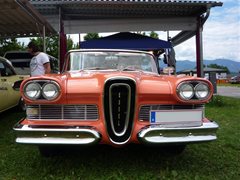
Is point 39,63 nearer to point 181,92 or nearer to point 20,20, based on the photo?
point 20,20

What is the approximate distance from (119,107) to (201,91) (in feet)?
2.96

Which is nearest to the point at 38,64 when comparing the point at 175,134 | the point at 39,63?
the point at 39,63

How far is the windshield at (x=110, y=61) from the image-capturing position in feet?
16.2

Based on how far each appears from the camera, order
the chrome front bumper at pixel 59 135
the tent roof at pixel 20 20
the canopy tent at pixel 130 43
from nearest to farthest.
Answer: the chrome front bumper at pixel 59 135 → the tent roof at pixel 20 20 → the canopy tent at pixel 130 43

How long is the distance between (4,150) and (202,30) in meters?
7.85

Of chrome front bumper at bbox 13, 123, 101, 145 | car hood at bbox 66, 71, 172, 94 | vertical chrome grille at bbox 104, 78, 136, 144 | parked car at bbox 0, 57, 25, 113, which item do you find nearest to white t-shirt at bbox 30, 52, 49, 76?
parked car at bbox 0, 57, 25, 113

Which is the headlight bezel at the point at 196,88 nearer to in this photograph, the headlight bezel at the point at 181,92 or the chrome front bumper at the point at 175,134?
the headlight bezel at the point at 181,92

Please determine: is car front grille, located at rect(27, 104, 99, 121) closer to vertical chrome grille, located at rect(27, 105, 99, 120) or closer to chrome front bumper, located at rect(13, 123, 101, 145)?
vertical chrome grille, located at rect(27, 105, 99, 120)

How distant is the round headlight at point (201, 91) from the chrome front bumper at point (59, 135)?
1129 millimetres

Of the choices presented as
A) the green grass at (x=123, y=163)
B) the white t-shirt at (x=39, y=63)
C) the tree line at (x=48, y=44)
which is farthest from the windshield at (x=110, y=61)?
the tree line at (x=48, y=44)

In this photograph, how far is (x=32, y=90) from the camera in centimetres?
362

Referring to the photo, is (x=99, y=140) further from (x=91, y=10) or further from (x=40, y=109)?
(x=91, y=10)

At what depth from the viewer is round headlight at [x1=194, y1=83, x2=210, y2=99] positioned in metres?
3.74

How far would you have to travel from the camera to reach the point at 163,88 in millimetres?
3686
